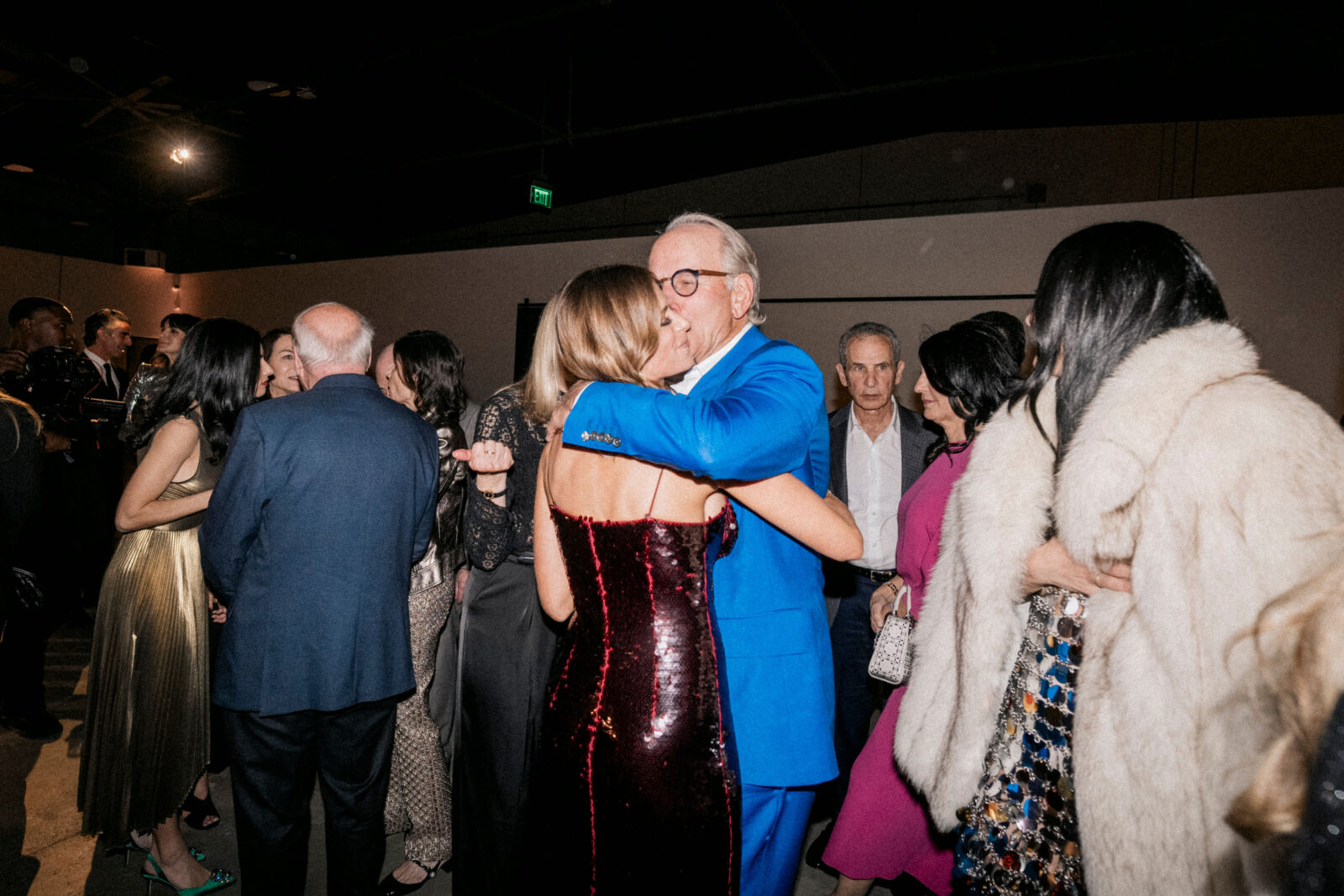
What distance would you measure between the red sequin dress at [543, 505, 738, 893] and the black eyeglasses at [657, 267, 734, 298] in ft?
1.84

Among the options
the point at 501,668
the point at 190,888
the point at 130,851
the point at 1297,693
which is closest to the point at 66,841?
the point at 130,851

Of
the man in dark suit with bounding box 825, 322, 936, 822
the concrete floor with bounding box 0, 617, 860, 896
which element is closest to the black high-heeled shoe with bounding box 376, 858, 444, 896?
the concrete floor with bounding box 0, 617, 860, 896

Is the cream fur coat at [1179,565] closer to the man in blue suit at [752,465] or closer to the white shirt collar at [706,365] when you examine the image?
the man in blue suit at [752,465]

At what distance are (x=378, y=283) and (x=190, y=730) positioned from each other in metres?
8.07

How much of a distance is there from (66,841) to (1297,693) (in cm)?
359

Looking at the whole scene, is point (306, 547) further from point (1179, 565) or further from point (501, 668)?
point (1179, 565)

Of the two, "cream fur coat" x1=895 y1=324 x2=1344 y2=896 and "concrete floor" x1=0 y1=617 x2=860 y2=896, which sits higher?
"cream fur coat" x1=895 y1=324 x2=1344 y2=896

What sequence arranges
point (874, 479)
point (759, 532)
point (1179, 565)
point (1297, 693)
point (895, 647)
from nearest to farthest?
point (1297, 693), point (1179, 565), point (759, 532), point (895, 647), point (874, 479)

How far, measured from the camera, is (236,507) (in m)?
1.82

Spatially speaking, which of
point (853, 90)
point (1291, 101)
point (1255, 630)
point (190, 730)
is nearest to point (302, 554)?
point (190, 730)

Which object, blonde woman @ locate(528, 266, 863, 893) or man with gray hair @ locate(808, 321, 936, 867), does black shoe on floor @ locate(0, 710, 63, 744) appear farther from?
man with gray hair @ locate(808, 321, 936, 867)

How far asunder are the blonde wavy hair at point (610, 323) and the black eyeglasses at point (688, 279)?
28 centimetres

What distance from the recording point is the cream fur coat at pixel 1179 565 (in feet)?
3.06

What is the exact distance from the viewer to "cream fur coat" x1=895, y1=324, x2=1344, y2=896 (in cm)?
93
